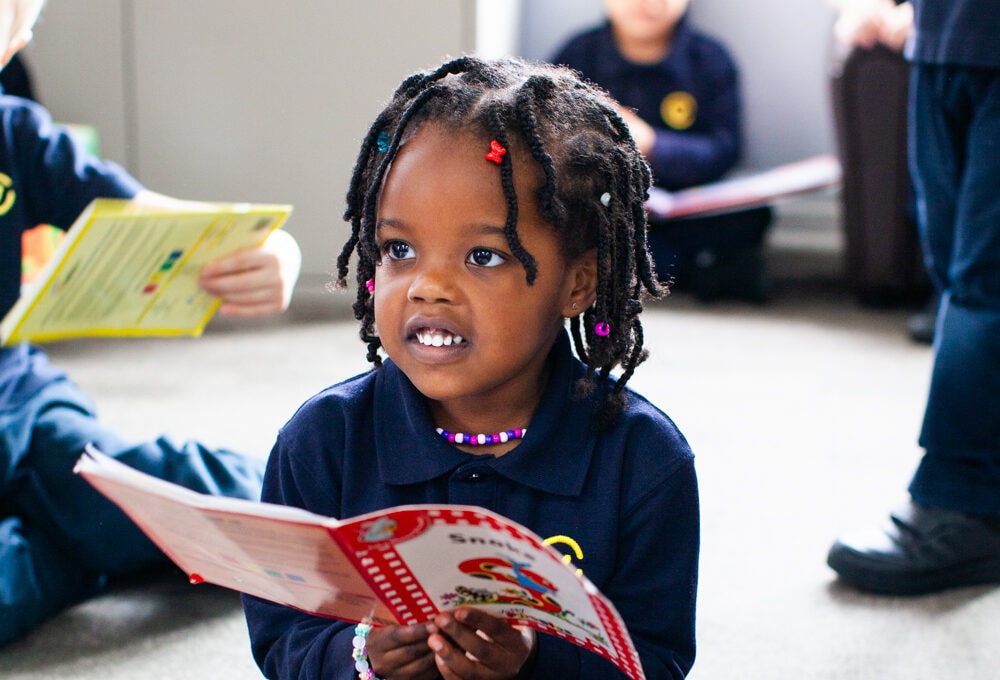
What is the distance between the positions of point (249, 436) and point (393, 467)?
3.34 ft

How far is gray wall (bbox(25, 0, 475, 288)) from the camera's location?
8.94 feet

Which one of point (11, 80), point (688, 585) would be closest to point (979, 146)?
point (688, 585)

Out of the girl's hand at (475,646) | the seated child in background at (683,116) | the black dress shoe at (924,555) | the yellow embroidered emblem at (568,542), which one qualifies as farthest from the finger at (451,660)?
the seated child in background at (683,116)

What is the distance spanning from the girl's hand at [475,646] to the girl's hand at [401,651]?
1cm

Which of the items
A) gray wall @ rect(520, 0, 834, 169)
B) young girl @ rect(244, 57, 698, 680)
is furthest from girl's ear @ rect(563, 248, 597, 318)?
gray wall @ rect(520, 0, 834, 169)

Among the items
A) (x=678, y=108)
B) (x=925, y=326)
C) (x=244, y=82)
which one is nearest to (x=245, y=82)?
(x=244, y=82)

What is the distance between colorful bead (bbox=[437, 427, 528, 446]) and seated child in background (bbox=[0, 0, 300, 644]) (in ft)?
1.26

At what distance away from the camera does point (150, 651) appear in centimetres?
120

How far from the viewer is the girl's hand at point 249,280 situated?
1.20 metres

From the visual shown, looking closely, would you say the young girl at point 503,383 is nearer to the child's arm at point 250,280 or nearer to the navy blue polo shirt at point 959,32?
the child's arm at point 250,280

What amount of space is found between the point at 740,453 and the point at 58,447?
99 cm

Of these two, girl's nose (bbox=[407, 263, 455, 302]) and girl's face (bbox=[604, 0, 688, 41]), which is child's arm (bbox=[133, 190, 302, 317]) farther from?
girl's face (bbox=[604, 0, 688, 41])

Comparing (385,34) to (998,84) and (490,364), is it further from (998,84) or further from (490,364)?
(490,364)

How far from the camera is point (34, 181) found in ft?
4.22
